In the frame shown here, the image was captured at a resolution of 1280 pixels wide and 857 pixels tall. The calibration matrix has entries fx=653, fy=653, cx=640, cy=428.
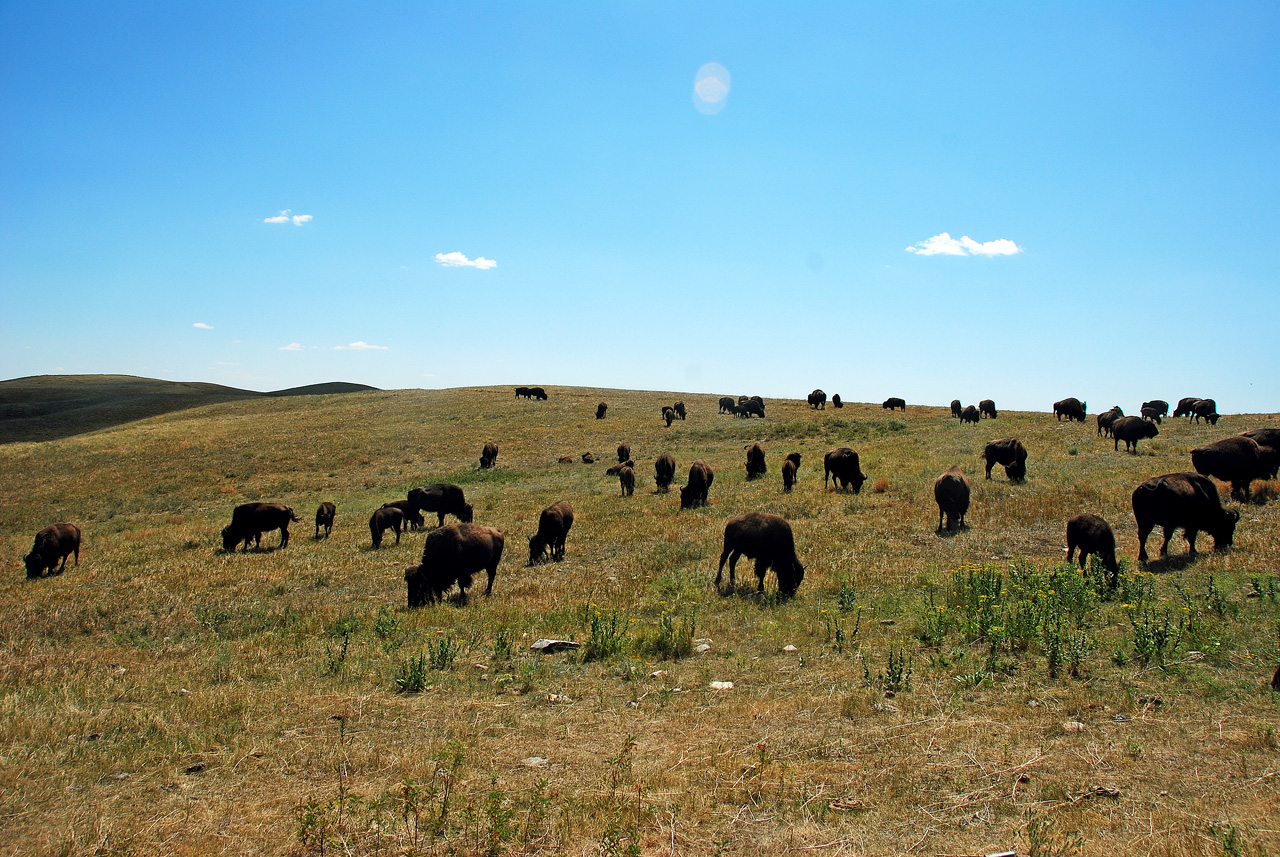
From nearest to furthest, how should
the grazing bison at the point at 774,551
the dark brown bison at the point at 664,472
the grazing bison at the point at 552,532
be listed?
the grazing bison at the point at 774,551 → the grazing bison at the point at 552,532 → the dark brown bison at the point at 664,472

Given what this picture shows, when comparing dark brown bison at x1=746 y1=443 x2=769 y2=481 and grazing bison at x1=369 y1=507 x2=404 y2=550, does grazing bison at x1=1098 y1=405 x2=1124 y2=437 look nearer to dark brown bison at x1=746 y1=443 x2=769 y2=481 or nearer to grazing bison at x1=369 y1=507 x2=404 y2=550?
dark brown bison at x1=746 y1=443 x2=769 y2=481

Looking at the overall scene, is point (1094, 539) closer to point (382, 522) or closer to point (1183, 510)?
point (1183, 510)

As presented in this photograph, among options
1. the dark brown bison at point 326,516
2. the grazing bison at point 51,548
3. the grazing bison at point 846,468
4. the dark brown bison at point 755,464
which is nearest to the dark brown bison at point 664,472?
the dark brown bison at point 755,464

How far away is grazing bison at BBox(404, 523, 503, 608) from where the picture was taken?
12930mm

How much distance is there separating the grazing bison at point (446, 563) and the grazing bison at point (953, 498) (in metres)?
11.4

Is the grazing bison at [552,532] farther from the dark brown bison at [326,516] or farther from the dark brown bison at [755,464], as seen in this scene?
the dark brown bison at [755,464]

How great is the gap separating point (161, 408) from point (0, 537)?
6095 cm

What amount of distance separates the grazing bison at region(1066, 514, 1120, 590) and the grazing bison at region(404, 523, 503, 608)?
36.3ft

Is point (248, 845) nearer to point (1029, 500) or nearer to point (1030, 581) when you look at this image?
point (1030, 581)

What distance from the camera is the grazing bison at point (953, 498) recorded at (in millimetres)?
16641

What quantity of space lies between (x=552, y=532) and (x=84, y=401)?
96943 millimetres

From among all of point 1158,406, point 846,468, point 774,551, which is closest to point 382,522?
point 774,551

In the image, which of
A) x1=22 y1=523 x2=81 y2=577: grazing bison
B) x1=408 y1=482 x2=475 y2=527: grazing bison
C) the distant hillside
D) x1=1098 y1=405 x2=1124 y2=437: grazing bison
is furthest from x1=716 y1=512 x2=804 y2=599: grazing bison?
the distant hillside

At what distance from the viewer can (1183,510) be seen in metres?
12.2
